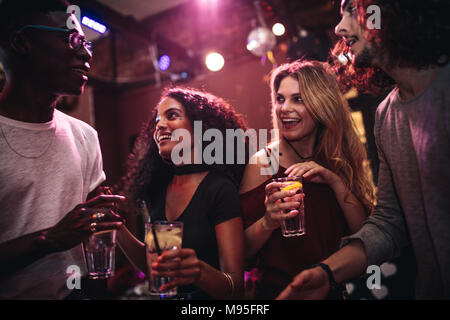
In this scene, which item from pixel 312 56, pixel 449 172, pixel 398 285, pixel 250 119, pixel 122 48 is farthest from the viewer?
pixel 122 48

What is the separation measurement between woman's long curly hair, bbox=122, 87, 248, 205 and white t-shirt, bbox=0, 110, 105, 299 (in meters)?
0.46

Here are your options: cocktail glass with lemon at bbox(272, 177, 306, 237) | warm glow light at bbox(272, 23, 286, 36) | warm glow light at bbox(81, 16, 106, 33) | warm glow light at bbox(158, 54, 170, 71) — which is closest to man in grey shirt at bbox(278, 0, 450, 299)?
cocktail glass with lemon at bbox(272, 177, 306, 237)

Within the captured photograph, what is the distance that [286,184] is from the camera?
4.31 ft

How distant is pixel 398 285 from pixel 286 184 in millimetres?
1919

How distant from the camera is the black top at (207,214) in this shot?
57.7 inches

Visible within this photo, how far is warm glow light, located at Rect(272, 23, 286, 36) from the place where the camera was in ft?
12.2

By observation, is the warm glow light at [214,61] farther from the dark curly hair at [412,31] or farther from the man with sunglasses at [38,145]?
the dark curly hair at [412,31]

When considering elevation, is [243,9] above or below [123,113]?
above

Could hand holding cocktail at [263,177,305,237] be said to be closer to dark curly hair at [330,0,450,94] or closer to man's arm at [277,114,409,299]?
man's arm at [277,114,409,299]

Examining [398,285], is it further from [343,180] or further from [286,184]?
[286,184]

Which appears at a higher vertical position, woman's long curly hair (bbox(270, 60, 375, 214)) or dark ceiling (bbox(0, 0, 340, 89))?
dark ceiling (bbox(0, 0, 340, 89))

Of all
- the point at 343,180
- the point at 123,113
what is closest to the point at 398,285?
the point at 343,180

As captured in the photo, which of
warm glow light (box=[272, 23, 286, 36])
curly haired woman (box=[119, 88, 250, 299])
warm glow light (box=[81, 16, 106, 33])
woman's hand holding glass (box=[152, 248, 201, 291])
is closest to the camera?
woman's hand holding glass (box=[152, 248, 201, 291])
